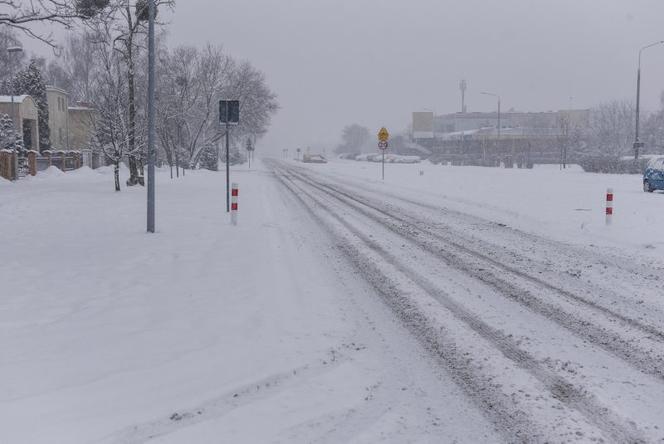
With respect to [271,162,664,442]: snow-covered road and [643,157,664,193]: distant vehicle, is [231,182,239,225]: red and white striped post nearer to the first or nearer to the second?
[271,162,664,442]: snow-covered road

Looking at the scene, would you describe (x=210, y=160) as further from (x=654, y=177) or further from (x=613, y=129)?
(x=613, y=129)

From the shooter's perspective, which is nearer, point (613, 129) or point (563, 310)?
point (563, 310)

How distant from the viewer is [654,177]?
25.3 m

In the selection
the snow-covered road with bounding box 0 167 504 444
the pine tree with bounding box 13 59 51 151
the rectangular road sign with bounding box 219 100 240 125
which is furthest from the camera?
the pine tree with bounding box 13 59 51 151

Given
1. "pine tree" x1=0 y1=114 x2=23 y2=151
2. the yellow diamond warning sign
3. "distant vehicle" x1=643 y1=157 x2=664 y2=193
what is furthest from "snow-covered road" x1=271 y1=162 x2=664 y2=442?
"pine tree" x1=0 y1=114 x2=23 y2=151

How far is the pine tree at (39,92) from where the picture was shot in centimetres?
5009

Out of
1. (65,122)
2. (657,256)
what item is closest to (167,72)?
(65,122)

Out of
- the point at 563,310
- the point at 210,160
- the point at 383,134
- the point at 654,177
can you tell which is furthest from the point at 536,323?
the point at 210,160

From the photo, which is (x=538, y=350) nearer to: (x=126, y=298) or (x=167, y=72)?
(x=126, y=298)

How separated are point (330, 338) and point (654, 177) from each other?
2381 cm

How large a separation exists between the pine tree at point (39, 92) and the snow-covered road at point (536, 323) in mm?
45975

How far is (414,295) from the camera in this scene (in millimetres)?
7391

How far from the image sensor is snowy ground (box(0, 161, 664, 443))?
3.94 meters

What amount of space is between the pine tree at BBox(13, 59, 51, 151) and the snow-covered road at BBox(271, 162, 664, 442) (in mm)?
45975
